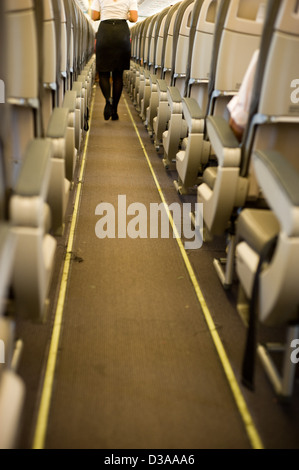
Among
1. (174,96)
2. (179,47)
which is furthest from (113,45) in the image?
(174,96)

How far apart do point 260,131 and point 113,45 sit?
516cm

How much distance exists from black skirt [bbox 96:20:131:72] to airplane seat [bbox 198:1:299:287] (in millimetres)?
4754

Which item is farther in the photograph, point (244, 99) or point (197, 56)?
point (197, 56)

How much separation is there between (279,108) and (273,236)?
26.3 inches

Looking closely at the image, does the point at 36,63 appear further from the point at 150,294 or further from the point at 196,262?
the point at 196,262

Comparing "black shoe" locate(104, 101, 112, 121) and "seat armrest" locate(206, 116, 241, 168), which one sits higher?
"seat armrest" locate(206, 116, 241, 168)

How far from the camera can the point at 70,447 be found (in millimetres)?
1538

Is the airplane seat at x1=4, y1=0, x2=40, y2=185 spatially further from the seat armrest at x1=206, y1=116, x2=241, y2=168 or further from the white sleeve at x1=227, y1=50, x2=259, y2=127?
the white sleeve at x1=227, y1=50, x2=259, y2=127

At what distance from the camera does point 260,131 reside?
210cm

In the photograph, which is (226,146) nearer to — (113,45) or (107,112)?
(113,45)

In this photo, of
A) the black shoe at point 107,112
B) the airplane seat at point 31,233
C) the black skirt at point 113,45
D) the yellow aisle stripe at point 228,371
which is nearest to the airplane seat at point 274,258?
the yellow aisle stripe at point 228,371

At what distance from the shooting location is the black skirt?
647 centimetres

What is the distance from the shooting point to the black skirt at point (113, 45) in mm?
6466

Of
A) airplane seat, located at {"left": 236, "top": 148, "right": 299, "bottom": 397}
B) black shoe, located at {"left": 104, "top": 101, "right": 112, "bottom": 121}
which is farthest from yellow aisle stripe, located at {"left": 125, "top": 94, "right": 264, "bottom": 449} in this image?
black shoe, located at {"left": 104, "top": 101, "right": 112, "bottom": 121}
